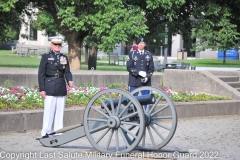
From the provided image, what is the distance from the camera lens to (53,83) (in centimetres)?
1032

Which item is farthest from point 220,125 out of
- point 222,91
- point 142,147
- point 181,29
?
point 181,29

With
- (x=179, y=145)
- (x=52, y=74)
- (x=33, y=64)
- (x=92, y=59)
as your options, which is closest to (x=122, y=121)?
(x=52, y=74)

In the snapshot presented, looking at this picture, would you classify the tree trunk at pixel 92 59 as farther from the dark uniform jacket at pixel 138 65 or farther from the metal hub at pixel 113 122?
the metal hub at pixel 113 122

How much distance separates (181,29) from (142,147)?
78.1 feet

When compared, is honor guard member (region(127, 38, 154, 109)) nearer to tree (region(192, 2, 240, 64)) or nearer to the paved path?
the paved path

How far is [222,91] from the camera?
1811 centimetres

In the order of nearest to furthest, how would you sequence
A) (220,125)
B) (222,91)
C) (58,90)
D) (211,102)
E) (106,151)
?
(106,151), (58,90), (220,125), (211,102), (222,91)

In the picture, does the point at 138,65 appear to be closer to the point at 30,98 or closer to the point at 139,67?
the point at 139,67

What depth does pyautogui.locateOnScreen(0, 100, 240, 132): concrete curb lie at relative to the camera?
12078 millimetres

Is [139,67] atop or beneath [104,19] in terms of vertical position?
beneath

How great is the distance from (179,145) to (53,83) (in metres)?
2.38

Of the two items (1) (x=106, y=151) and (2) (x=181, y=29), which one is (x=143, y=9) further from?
(1) (x=106, y=151)

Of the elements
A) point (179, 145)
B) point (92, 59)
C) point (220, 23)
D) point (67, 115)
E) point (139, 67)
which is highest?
point (220, 23)

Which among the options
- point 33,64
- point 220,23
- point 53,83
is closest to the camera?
point 53,83
